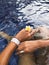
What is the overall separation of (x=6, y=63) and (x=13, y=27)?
6.20 feet

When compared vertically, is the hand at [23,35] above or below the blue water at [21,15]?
above

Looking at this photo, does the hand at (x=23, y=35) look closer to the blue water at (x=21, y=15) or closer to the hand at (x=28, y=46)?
the hand at (x=28, y=46)

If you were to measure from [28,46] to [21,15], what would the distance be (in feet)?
7.99

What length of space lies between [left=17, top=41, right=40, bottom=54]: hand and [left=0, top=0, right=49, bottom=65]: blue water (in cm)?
104

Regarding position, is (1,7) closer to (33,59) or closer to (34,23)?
(34,23)

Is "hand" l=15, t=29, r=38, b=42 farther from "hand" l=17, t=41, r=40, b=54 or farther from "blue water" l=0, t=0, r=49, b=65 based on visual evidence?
"blue water" l=0, t=0, r=49, b=65

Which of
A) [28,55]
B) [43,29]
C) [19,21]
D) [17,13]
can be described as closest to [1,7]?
[17,13]

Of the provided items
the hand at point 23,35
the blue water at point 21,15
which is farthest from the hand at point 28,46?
the blue water at point 21,15

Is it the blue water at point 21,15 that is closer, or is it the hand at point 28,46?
the hand at point 28,46

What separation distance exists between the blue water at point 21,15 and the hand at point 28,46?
104 centimetres

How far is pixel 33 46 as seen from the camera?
8.71ft

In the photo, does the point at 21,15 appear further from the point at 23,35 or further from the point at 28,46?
the point at 28,46

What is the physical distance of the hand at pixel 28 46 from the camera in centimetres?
263

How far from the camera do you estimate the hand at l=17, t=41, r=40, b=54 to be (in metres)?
2.63
